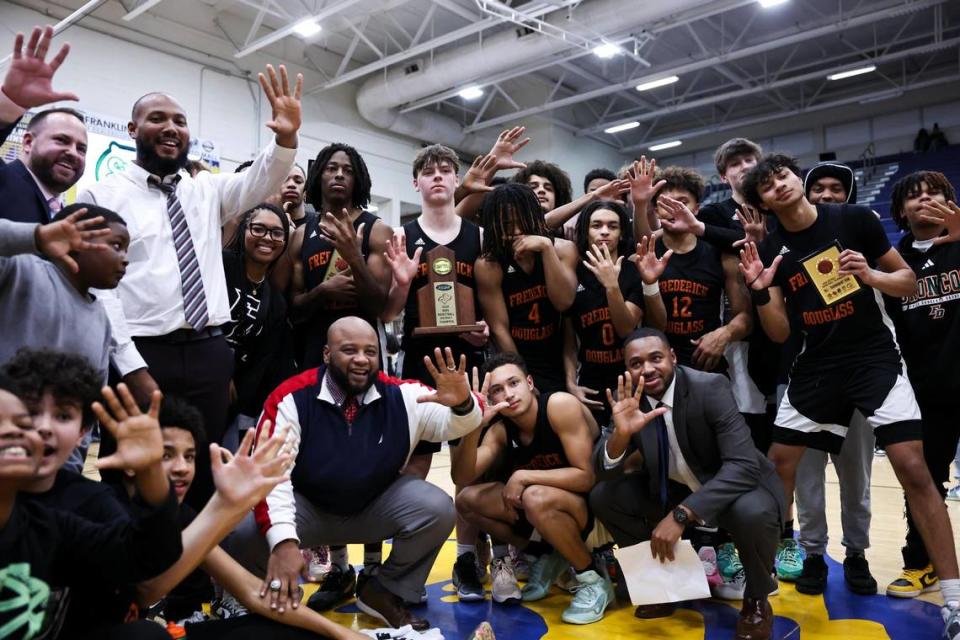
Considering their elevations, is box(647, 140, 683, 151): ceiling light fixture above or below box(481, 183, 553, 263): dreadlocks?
above

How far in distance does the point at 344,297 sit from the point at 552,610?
191 cm

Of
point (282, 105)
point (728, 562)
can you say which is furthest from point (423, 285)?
point (728, 562)

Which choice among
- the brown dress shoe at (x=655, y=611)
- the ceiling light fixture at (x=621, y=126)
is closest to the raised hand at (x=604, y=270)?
the brown dress shoe at (x=655, y=611)

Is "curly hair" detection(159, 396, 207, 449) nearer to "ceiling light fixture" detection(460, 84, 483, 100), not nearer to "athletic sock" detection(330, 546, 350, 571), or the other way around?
"athletic sock" detection(330, 546, 350, 571)

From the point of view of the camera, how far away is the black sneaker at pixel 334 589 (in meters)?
3.60

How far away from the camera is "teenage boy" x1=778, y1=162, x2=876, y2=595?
12.3 ft

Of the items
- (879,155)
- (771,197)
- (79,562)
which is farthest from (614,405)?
(879,155)

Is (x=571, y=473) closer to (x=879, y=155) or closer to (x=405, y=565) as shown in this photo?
(x=405, y=565)

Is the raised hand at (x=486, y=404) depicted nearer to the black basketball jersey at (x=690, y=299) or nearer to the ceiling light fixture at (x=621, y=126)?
the black basketball jersey at (x=690, y=299)

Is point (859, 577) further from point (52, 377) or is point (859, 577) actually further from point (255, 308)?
point (52, 377)

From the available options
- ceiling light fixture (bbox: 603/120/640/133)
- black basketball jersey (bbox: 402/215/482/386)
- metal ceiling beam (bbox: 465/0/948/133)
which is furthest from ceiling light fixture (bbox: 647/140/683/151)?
black basketball jersey (bbox: 402/215/482/386)

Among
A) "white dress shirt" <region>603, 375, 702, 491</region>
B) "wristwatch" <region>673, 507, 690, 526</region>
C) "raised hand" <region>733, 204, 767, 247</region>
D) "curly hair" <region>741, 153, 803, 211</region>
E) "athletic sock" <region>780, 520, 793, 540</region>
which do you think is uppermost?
"curly hair" <region>741, 153, 803, 211</region>

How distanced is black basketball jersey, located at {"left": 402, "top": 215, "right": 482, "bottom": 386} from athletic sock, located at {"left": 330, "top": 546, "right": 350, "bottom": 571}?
1.00 m

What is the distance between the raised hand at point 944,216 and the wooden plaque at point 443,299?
2.33 metres
